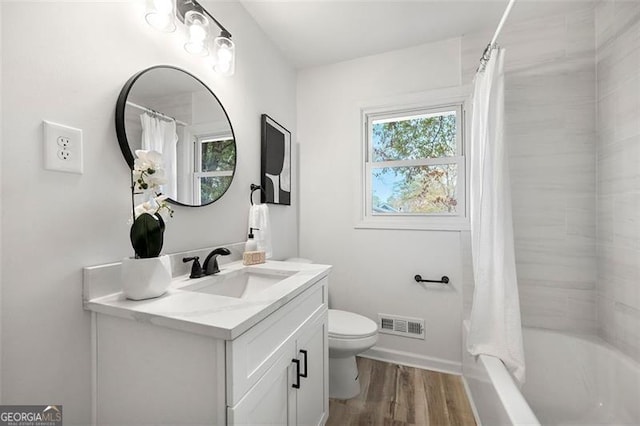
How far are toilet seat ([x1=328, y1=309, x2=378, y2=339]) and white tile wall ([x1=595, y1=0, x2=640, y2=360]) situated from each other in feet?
4.26

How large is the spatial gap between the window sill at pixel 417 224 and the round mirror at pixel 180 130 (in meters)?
1.15

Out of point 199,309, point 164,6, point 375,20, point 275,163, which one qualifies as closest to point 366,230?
point 275,163

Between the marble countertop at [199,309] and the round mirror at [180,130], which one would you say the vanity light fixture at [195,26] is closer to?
the round mirror at [180,130]

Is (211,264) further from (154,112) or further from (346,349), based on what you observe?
(346,349)

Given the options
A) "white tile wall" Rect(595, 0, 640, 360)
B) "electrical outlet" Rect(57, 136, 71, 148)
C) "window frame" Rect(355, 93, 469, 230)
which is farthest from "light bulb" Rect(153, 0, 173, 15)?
"white tile wall" Rect(595, 0, 640, 360)

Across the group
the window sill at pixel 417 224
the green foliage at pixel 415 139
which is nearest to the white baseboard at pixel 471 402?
the window sill at pixel 417 224

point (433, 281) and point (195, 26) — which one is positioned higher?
point (195, 26)

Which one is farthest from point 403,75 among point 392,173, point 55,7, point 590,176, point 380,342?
point 380,342

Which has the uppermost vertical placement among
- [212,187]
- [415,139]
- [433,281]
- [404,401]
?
[415,139]

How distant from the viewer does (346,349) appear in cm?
153

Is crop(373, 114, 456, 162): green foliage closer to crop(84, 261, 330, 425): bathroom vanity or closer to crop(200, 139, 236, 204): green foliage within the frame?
crop(200, 139, 236, 204): green foliage

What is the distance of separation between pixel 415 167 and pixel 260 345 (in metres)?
1.76

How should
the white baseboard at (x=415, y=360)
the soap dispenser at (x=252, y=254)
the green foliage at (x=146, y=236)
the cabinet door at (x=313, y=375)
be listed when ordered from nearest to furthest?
1. the green foliage at (x=146, y=236)
2. the cabinet door at (x=313, y=375)
3. the soap dispenser at (x=252, y=254)
4. the white baseboard at (x=415, y=360)

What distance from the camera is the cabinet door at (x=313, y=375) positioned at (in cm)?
106
